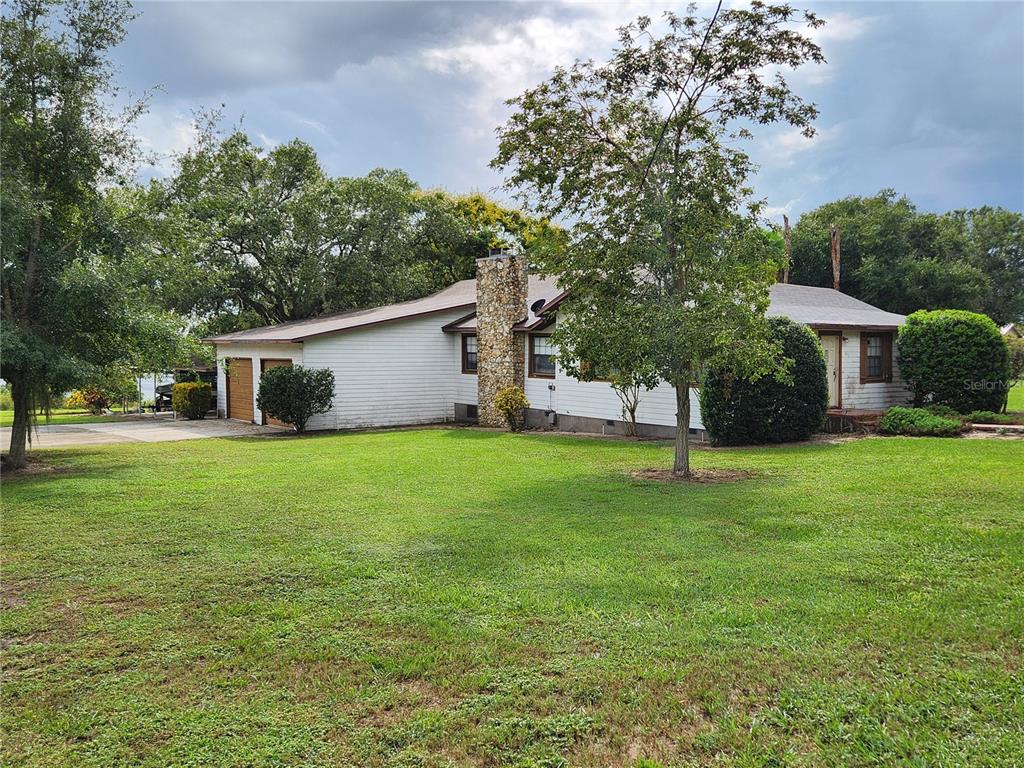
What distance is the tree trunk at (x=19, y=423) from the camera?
1128cm

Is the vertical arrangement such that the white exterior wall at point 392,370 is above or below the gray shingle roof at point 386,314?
below

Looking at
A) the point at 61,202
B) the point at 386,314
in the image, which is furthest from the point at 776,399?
the point at 61,202

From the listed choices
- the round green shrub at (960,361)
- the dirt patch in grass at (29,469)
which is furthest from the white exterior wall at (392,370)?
the round green shrub at (960,361)

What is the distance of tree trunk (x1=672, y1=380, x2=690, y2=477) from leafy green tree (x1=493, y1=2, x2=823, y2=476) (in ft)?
0.08

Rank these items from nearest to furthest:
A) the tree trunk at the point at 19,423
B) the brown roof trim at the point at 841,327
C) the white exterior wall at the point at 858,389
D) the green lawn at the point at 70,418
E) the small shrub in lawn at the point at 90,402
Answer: the tree trunk at the point at 19,423
the brown roof trim at the point at 841,327
the white exterior wall at the point at 858,389
the green lawn at the point at 70,418
the small shrub in lawn at the point at 90,402

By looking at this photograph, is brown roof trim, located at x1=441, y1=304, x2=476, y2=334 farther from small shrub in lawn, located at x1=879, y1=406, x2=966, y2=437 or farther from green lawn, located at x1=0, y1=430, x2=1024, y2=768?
green lawn, located at x1=0, y1=430, x2=1024, y2=768

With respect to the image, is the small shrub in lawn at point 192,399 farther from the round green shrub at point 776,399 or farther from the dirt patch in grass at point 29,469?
the round green shrub at point 776,399

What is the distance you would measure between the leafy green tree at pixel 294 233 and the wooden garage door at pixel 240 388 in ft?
15.4

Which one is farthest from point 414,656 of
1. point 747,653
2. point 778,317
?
point 778,317

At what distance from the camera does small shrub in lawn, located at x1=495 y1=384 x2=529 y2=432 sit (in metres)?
17.3

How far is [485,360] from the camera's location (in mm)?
18625

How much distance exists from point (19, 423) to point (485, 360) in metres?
10.4

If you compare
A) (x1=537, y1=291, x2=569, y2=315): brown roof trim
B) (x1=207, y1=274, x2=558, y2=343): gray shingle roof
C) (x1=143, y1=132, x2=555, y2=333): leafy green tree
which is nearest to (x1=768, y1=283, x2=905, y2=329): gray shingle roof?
(x1=537, y1=291, x2=569, y2=315): brown roof trim

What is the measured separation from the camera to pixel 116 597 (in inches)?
195
